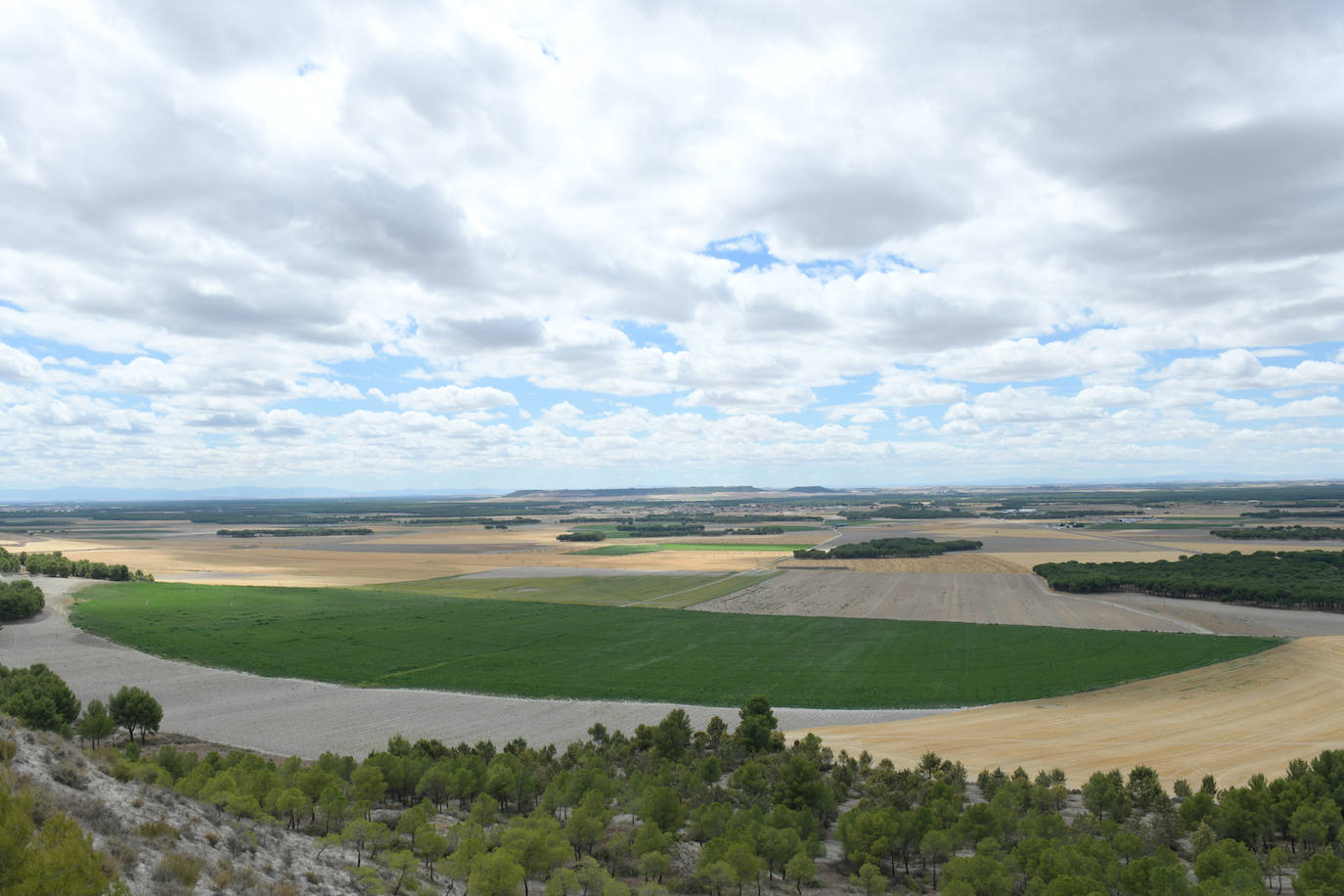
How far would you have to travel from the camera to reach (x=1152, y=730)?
4522cm

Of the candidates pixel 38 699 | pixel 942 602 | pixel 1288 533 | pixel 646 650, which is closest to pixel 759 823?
pixel 38 699

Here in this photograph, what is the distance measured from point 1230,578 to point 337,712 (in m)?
116

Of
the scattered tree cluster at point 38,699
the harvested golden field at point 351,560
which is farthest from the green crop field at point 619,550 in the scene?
the scattered tree cluster at point 38,699

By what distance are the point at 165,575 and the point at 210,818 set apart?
447 feet

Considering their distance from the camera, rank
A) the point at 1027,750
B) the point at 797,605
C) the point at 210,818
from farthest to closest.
Result: the point at 797,605 → the point at 1027,750 → the point at 210,818

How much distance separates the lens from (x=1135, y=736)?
44.0 meters

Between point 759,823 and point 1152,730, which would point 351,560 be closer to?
point 759,823

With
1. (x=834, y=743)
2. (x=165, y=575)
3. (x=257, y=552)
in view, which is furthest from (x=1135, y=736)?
(x=257, y=552)

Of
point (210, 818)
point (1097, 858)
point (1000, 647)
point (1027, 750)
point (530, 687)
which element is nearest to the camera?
point (210, 818)

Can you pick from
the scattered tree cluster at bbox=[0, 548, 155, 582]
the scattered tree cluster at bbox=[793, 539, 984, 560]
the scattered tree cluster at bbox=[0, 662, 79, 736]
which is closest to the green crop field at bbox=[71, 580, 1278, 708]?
the scattered tree cluster at bbox=[0, 662, 79, 736]

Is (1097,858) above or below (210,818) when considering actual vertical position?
below

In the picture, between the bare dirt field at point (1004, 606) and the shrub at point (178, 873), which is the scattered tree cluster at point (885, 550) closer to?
the bare dirt field at point (1004, 606)

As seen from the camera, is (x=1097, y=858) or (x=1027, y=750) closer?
(x=1097, y=858)

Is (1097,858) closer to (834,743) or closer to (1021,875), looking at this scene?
(1021,875)
